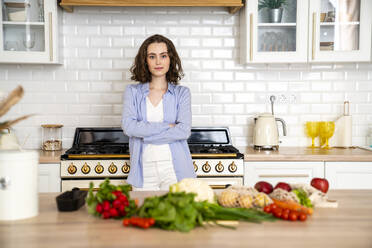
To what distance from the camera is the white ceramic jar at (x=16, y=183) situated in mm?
1599

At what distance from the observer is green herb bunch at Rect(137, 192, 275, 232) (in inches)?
58.5

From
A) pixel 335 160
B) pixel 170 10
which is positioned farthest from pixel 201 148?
pixel 170 10

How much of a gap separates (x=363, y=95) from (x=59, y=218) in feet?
→ 11.0

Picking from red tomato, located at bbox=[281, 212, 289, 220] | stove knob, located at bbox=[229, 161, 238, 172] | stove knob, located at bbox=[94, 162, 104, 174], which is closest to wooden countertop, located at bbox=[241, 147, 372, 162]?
stove knob, located at bbox=[229, 161, 238, 172]

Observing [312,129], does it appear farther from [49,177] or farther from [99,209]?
[99,209]

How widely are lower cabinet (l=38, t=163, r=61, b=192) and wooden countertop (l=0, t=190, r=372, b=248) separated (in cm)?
169

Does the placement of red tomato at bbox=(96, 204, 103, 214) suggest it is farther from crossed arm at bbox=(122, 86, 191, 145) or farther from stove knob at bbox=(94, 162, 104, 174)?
stove knob at bbox=(94, 162, 104, 174)

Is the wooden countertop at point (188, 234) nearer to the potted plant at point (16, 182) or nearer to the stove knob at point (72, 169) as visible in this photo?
the potted plant at point (16, 182)

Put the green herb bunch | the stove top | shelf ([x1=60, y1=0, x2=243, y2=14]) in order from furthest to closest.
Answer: the stove top → shelf ([x1=60, y1=0, x2=243, y2=14]) → the green herb bunch

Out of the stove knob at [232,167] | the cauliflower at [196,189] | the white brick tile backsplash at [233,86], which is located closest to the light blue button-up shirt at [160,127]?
the stove knob at [232,167]

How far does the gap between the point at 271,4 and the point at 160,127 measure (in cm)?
160

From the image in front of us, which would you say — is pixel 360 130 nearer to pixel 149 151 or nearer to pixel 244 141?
pixel 244 141

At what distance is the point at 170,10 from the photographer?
3971 millimetres

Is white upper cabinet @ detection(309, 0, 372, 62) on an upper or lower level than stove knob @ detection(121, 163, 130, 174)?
upper
